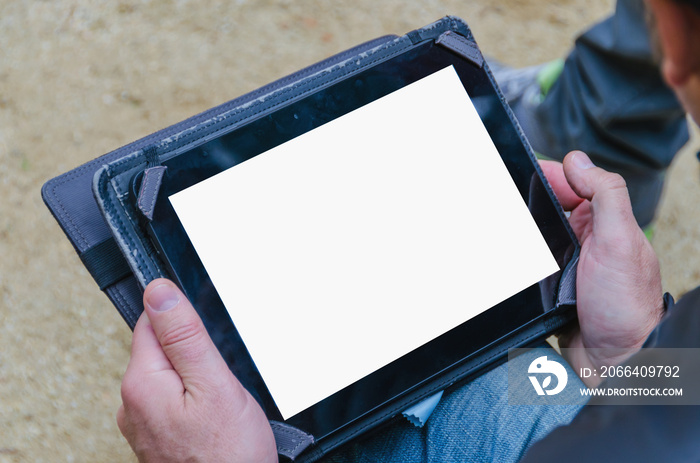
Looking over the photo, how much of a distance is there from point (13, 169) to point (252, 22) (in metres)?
0.60

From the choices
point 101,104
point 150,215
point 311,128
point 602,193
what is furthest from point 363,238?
point 101,104

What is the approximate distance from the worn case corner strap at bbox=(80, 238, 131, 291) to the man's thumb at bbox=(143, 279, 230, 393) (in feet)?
0.42

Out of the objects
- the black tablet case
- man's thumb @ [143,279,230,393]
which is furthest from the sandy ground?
man's thumb @ [143,279,230,393]

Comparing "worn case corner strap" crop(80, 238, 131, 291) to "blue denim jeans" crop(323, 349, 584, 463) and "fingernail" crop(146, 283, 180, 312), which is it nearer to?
"fingernail" crop(146, 283, 180, 312)

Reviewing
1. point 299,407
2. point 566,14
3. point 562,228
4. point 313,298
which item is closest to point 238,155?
point 313,298

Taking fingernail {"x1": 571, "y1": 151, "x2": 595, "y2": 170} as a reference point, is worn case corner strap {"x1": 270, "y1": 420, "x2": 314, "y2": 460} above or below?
below

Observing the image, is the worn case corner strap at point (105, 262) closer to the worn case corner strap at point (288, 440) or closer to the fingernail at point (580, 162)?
the worn case corner strap at point (288, 440)

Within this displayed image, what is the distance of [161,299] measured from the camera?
63cm

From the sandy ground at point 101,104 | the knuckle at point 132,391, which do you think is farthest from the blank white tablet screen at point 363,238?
the sandy ground at point 101,104

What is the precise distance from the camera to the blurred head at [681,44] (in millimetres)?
404

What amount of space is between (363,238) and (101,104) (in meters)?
0.81

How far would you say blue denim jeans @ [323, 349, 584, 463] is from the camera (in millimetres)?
754

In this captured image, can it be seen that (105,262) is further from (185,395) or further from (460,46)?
(460,46)

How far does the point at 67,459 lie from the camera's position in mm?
1106
